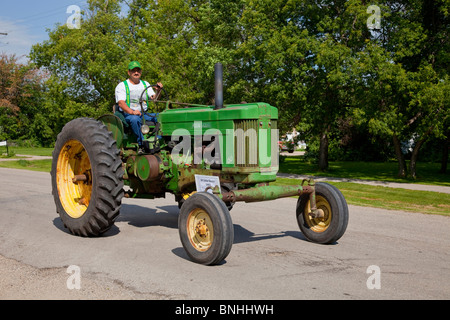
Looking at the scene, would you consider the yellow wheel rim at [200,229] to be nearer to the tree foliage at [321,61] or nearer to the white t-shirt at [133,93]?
the white t-shirt at [133,93]

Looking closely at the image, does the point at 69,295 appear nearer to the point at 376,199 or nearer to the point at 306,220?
the point at 306,220

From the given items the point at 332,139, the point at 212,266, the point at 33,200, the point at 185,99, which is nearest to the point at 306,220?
the point at 212,266

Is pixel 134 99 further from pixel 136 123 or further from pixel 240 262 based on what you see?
pixel 240 262

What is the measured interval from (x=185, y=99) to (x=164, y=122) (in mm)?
15946

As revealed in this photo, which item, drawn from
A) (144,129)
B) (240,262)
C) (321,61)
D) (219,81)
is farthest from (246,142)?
(321,61)

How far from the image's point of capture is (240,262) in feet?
18.5

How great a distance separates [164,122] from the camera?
745 cm

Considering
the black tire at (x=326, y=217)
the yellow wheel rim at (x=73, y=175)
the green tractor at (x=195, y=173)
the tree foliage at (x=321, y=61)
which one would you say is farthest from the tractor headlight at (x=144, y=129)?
the tree foliage at (x=321, y=61)

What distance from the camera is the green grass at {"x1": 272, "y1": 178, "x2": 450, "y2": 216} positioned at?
10.6m

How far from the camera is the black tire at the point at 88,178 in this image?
6.72 m

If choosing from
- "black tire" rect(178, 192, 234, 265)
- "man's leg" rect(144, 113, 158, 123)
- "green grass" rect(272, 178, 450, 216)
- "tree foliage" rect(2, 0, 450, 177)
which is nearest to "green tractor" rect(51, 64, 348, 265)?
"black tire" rect(178, 192, 234, 265)

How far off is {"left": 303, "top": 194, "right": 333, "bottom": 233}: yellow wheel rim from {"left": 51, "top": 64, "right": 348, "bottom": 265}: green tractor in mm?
15

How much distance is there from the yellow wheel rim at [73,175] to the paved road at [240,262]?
20.2 inches

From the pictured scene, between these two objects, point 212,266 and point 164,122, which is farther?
point 164,122
